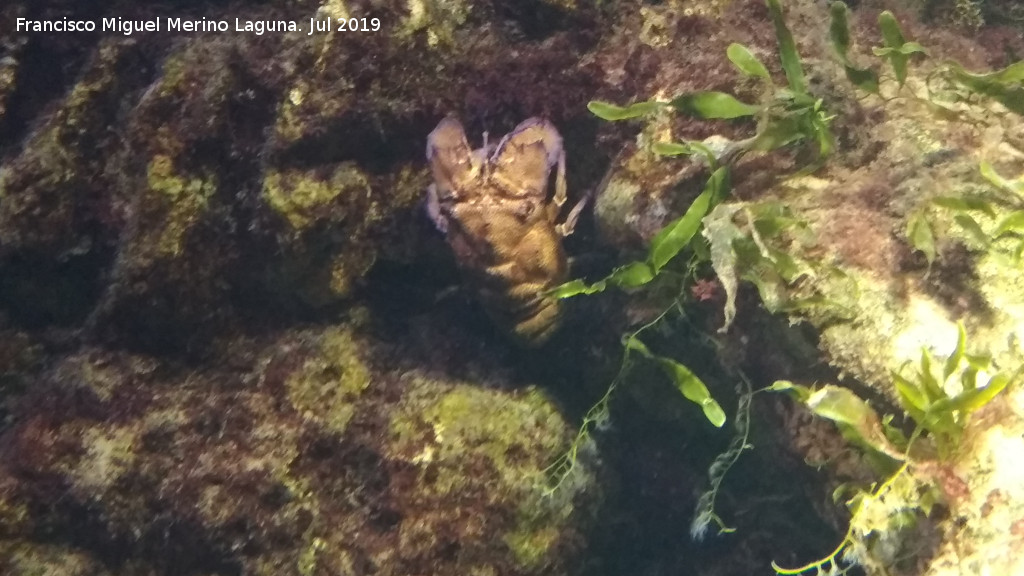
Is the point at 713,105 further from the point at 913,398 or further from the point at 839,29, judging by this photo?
the point at 913,398

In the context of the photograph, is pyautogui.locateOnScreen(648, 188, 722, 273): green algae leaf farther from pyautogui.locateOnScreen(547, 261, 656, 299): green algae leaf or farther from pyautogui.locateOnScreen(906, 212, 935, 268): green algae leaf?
pyautogui.locateOnScreen(906, 212, 935, 268): green algae leaf

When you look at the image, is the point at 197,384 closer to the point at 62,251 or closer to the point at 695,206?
the point at 62,251

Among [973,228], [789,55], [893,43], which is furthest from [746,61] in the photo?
[973,228]

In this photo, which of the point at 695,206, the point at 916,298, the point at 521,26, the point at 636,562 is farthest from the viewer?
the point at 636,562

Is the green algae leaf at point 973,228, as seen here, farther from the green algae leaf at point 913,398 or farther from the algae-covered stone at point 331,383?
the algae-covered stone at point 331,383

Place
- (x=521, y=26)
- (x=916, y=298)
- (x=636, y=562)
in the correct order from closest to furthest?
(x=916, y=298), (x=521, y=26), (x=636, y=562)

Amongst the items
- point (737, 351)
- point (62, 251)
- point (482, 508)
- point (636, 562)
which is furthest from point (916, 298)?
point (62, 251)

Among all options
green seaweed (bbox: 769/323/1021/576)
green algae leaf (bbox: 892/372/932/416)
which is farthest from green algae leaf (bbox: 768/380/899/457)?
green algae leaf (bbox: 892/372/932/416)
